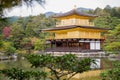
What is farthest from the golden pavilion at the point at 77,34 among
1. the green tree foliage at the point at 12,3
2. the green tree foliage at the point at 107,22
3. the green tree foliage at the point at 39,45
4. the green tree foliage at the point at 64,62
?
the green tree foliage at the point at 12,3

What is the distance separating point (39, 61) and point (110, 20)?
129 feet

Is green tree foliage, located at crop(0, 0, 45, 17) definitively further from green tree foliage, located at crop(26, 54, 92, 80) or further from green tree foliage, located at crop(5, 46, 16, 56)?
green tree foliage, located at crop(5, 46, 16, 56)

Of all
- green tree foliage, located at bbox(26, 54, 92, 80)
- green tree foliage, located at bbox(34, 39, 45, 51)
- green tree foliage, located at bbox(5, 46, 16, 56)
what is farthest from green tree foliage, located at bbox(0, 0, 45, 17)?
green tree foliage, located at bbox(34, 39, 45, 51)

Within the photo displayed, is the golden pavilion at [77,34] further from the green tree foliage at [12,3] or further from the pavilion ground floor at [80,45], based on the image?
the green tree foliage at [12,3]

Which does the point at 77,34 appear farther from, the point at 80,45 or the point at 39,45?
the point at 39,45

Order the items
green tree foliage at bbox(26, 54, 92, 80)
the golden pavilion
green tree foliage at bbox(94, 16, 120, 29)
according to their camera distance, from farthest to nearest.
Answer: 1. green tree foliage at bbox(94, 16, 120, 29)
2. the golden pavilion
3. green tree foliage at bbox(26, 54, 92, 80)

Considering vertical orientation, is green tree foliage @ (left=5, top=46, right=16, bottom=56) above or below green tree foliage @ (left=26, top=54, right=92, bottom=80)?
below

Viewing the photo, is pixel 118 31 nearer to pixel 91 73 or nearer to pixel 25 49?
pixel 91 73

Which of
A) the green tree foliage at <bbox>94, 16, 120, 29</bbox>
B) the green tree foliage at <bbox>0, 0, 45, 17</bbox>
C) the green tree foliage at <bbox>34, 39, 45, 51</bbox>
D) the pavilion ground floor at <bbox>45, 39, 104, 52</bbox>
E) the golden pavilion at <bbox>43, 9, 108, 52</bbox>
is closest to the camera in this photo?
the green tree foliage at <bbox>0, 0, 45, 17</bbox>

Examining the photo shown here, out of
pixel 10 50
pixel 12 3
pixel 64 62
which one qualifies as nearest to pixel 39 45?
pixel 10 50

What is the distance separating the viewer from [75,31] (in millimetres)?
26734

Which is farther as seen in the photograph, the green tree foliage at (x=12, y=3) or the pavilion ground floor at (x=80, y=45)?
the pavilion ground floor at (x=80, y=45)

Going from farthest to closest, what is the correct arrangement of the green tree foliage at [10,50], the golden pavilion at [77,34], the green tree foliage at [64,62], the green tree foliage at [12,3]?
the green tree foliage at [10,50], the golden pavilion at [77,34], the green tree foliage at [64,62], the green tree foliage at [12,3]

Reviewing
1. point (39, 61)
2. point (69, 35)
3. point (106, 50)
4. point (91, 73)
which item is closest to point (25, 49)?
point (69, 35)
